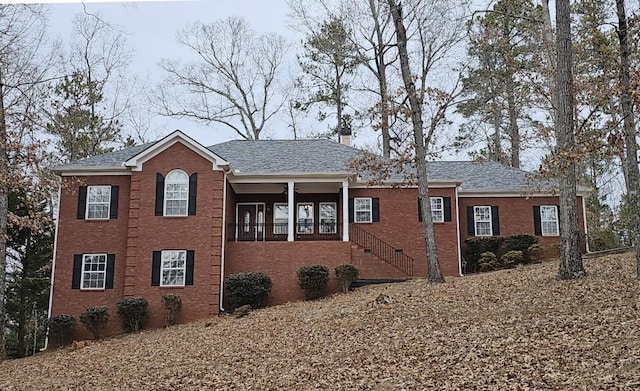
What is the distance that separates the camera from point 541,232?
2222 cm

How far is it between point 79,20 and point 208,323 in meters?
15.7

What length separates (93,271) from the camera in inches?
743

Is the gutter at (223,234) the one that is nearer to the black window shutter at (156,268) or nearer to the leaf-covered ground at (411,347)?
the black window shutter at (156,268)

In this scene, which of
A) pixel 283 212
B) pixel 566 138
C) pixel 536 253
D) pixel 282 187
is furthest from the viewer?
pixel 283 212

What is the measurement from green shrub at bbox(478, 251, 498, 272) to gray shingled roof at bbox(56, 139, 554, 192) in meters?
2.77

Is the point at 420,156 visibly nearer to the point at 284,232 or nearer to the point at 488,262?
the point at 488,262

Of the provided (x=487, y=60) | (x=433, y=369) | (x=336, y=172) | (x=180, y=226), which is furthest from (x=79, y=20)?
(x=433, y=369)

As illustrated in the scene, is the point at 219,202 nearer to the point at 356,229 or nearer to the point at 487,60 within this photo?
the point at 356,229

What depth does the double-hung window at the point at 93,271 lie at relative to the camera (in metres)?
18.7

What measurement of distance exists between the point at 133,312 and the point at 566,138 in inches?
498

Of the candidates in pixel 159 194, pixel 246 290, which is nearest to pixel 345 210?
pixel 246 290

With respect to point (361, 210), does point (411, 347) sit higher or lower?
lower

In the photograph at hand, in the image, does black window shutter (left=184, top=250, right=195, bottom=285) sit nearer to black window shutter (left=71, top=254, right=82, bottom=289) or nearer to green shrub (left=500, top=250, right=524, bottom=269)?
black window shutter (left=71, top=254, right=82, bottom=289)

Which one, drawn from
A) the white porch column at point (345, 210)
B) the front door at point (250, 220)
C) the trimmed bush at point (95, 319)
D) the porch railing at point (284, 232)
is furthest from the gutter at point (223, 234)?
the white porch column at point (345, 210)
